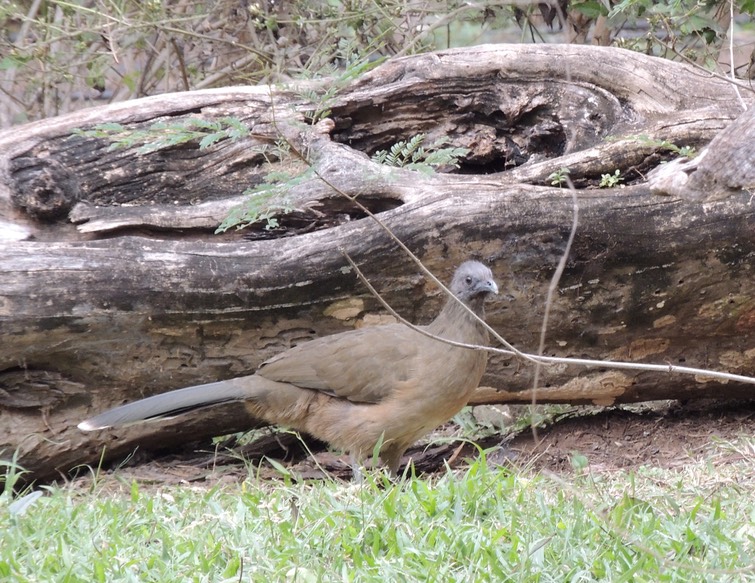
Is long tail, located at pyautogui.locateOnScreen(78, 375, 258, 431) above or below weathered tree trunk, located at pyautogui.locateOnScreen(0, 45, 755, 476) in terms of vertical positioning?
below

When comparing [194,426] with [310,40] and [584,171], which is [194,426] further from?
[310,40]

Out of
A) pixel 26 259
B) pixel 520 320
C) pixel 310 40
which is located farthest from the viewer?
pixel 310 40

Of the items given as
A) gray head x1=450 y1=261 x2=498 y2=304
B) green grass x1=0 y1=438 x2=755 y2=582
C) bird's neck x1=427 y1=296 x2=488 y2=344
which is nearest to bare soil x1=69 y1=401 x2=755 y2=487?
bird's neck x1=427 y1=296 x2=488 y2=344

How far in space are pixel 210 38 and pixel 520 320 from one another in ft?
11.2

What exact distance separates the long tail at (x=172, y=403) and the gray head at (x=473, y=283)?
1.07m

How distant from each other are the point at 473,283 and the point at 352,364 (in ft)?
2.28

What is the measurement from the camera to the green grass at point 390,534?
287 cm

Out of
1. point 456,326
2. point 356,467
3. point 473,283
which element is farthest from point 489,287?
point 356,467

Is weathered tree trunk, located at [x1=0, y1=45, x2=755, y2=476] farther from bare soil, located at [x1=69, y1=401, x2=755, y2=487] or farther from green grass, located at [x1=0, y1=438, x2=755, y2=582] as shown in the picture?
green grass, located at [x1=0, y1=438, x2=755, y2=582]

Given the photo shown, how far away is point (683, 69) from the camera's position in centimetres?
539

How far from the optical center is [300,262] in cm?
456

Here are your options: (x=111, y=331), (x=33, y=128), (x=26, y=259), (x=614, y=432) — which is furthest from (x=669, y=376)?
(x=33, y=128)

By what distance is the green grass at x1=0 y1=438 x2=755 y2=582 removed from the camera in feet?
9.43

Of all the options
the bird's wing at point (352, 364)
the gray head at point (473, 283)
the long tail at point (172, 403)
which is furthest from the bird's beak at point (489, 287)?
the long tail at point (172, 403)
